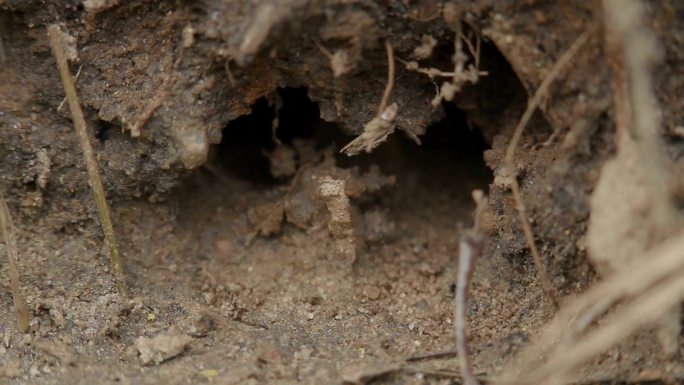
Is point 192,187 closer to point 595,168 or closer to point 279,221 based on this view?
point 279,221

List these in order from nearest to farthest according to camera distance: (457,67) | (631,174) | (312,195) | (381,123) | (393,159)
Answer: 1. (631,174)
2. (457,67)
3. (381,123)
4. (312,195)
5. (393,159)

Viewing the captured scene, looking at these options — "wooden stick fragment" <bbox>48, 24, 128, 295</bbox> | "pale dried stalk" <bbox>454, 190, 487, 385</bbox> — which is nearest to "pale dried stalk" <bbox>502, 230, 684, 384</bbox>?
"pale dried stalk" <bbox>454, 190, 487, 385</bbox>

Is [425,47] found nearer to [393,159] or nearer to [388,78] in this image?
[388,78]

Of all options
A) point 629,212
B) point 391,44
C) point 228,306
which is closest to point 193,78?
point 391,44

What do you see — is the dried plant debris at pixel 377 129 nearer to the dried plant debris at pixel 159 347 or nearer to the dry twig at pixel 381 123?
the dry twig at pixel 381 123

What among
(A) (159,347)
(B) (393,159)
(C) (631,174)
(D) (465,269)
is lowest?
(A) (159,347)

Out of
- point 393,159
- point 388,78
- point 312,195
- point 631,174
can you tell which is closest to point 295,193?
point 312,195

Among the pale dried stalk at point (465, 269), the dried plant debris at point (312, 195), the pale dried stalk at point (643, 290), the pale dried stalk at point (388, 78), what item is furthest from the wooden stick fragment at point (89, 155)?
the pale dried stalk at point (643, 290)
